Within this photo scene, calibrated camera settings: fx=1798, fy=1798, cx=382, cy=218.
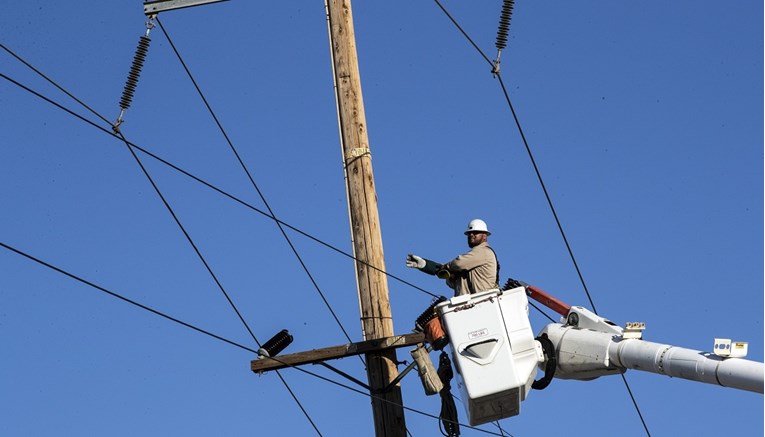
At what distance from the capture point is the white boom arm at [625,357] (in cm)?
1101

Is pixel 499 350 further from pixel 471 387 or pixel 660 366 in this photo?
pixel 660 366

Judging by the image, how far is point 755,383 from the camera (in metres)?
10.7

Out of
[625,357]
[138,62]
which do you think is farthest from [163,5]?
[625,357]

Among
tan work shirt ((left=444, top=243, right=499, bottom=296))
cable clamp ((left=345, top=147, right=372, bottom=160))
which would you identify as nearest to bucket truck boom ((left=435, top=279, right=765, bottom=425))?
tan work shirt ((left=444, top=243, right=499, bottom=296))

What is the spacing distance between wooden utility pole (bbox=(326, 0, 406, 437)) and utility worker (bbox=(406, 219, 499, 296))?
0.35 metres

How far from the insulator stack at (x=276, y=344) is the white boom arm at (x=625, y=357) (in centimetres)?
196

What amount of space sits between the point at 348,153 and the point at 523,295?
198cm

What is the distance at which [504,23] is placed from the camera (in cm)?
1491

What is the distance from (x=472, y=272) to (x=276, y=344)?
5.18 ft

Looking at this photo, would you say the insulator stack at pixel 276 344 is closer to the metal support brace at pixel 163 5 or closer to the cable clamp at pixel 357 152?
Answer: the cable clamp at pixel 357 152

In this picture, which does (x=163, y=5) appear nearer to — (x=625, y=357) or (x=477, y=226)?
(x=477, y=226)

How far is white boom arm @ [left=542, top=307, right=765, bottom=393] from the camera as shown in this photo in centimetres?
1101

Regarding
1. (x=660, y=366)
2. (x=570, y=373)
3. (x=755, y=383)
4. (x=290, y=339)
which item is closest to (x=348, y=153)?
(x=290, y=339)

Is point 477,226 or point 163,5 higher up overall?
point 163,5
